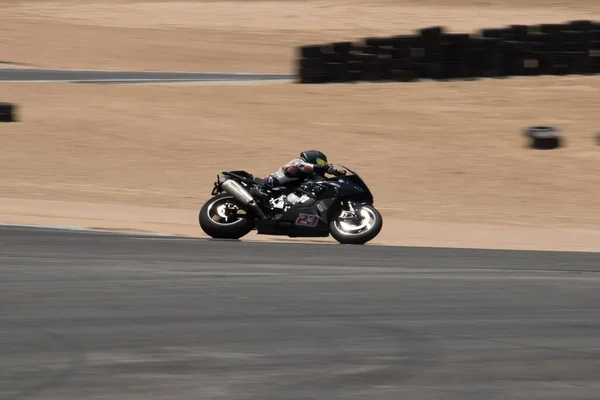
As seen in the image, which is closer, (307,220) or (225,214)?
(307,220)

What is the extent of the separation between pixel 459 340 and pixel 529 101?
1900cm

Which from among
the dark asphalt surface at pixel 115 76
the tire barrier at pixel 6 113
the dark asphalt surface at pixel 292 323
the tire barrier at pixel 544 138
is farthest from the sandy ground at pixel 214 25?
the dark asphalt surface at pixel 292 323

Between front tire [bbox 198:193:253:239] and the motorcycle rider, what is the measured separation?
1.03ft

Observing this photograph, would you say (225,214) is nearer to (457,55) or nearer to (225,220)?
(225,220)

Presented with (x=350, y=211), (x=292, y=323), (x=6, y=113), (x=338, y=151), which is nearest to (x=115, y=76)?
(x=6, y=113)

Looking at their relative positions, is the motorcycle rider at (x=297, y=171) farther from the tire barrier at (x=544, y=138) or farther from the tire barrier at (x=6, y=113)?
the tire barrier at (x=6, y=113)

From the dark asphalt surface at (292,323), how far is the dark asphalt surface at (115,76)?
19102 mm

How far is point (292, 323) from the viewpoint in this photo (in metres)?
8.30

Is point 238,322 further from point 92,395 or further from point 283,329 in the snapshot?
point 92,395

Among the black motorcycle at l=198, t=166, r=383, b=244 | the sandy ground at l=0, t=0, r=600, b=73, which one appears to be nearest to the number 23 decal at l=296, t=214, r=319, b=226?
the black motorcycle at l=198, t=166, r=383, b=244

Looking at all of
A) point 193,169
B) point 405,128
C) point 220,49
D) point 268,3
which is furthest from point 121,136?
point 268,3

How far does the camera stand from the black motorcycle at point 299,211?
43.9 feet

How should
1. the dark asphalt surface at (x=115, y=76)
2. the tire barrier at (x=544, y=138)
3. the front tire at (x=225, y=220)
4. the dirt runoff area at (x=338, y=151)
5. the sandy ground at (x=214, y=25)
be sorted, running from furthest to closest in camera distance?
the sandy ground at (x=214, y=25) < the dark asphalt surface at (x=115, y=76) < the tire barrier at (x=544, y=138) < the dirt runoff area at (x=338, y=151) < the front tire at (x=225, y=220)

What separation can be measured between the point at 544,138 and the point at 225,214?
9.57 meters
